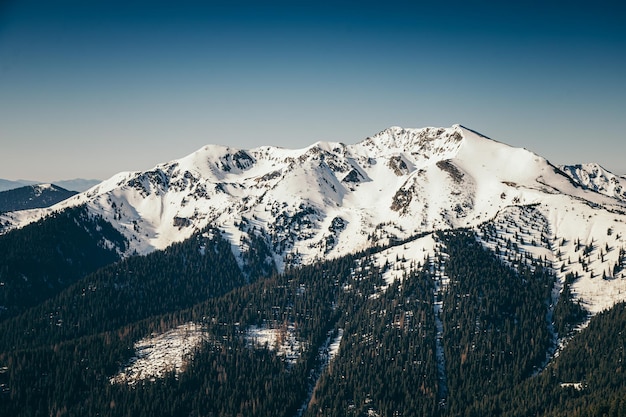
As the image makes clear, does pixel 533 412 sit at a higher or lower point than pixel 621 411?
lower

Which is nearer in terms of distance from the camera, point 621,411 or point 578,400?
point 621,411

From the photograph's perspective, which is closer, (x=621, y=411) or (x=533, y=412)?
(x=621, y=411)

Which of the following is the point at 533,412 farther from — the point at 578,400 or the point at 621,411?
the point at 621,411

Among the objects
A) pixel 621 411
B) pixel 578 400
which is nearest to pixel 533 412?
pixel 578 400
